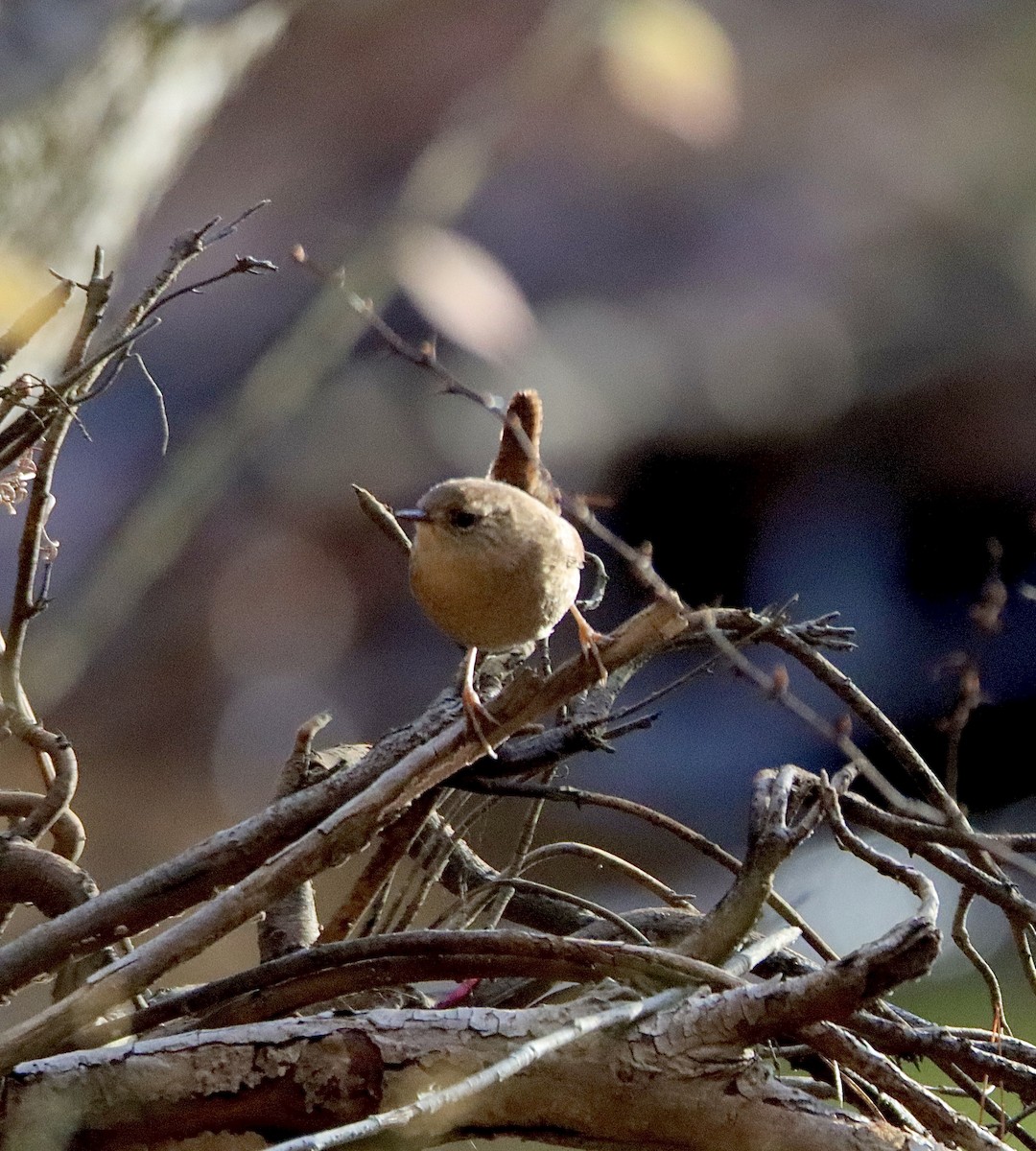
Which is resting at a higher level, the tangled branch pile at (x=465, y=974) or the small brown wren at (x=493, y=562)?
the small brown wren at (x=493, y=562)

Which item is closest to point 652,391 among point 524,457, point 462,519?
point 524,457

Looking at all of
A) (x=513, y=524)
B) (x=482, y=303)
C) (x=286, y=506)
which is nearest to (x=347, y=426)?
(x=286, y=506)

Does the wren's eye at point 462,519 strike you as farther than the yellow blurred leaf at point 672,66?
Yes

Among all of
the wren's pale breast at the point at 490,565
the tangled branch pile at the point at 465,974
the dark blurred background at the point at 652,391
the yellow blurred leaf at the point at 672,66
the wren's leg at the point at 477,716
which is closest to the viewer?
the tangled branch pile at the point at 465,974

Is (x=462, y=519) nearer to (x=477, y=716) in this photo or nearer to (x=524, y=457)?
(x=524, y=457)

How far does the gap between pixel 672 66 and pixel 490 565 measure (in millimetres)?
492

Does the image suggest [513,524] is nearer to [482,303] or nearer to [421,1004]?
[482,303]

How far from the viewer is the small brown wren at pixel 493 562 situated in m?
1.13

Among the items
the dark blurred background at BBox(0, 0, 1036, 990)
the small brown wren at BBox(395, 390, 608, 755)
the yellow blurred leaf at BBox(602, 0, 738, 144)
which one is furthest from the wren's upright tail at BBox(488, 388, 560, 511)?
the yellow blurred leaf at BBox(602, 0, 738, 144)

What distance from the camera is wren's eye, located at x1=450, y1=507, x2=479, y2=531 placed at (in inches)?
46.1

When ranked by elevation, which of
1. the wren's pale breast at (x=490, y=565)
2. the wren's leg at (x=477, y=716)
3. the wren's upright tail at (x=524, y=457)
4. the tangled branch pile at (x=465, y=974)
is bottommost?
the tangled branch pile at (x=465, y=974)

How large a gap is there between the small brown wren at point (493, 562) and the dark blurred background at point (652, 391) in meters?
0.36

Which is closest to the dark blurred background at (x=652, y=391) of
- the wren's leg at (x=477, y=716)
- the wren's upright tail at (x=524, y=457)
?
the wren's upright tail at (x=524, y=457)

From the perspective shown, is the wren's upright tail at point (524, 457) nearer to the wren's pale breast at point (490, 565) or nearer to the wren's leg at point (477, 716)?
the wren's pale breast at point (490, 565)
